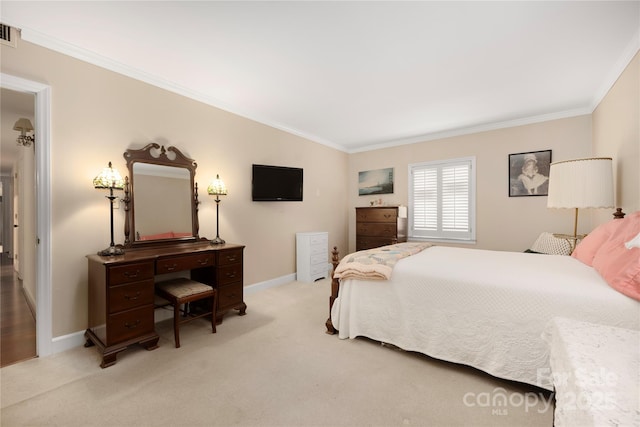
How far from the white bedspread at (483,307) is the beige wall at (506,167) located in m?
1.77

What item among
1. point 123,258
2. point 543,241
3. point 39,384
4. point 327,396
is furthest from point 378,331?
point 543,241

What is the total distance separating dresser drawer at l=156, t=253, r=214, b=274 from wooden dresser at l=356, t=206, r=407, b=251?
10.2ft

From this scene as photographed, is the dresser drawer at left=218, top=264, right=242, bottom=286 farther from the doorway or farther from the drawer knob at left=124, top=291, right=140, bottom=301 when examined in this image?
the doorway

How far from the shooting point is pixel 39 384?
6.31ft

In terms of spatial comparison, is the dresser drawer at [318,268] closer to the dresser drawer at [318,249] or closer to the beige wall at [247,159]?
the dresser drawer at [318,249]

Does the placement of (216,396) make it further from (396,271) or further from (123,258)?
(396,271)

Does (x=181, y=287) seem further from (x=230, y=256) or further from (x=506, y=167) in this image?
(x=506, y=167)

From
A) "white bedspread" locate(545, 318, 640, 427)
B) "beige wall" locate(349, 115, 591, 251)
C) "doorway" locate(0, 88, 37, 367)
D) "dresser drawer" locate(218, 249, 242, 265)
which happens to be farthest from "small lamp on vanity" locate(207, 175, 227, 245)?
"beige wall" locate(349, 115, 591, 251)

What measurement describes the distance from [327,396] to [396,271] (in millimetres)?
1095

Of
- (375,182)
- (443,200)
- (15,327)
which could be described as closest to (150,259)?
(15,327)

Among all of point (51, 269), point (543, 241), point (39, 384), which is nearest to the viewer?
Answer: point (39, 384)

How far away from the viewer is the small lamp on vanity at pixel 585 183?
8.52ft

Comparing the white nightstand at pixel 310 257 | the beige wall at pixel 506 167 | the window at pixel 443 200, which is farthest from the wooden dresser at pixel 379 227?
the beige wall at pixel 506 167

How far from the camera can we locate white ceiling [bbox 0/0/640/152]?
1.99m
